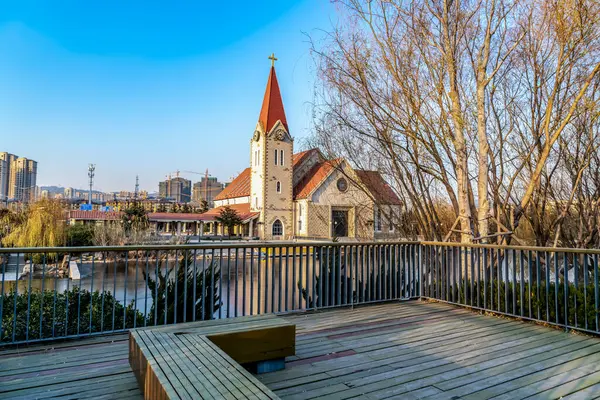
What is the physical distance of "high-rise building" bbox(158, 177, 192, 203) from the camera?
106950mm

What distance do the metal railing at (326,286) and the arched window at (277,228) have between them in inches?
1120

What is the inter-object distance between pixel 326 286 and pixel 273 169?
1145 inches

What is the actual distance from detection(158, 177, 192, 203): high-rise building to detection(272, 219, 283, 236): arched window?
75.8 metres

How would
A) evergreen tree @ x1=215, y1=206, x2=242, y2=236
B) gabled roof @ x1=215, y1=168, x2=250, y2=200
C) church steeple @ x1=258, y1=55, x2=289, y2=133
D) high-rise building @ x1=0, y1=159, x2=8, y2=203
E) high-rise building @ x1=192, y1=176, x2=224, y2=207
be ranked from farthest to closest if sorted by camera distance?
high-rise building @ x1=192, y1=176, x2=224, y2=207 < high-rise building @ x1=0, y1=159, x2=8, y2=203 < gabled roof @ x1=215, y1=168, x2=250, y2=200 < church steeple @ x1=258, y1=55, x2=289, y2=133 < evergreen tree @ x1=215, y1=206, x2=242, y2=236

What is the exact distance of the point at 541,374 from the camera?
2727mm

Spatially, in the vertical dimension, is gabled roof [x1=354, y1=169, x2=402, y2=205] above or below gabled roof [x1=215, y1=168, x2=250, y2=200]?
below

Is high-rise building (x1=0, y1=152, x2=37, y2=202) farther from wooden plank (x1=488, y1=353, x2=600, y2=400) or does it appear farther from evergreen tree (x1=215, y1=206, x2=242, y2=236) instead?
wooden plank (x1=488, y1=353, x2=600, y2=400)

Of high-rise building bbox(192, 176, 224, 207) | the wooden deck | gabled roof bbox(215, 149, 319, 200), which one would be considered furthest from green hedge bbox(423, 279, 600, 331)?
high-rise building bbox(192, 176, 224, 207)

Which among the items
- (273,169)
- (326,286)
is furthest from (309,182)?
(326,286)

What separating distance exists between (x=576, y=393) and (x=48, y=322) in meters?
5.20

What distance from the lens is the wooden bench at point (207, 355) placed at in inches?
63.4

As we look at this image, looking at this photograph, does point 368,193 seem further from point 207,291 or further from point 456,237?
point 207,291

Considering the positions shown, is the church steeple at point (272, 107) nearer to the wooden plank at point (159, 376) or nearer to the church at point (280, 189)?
the church at point (280, 189)

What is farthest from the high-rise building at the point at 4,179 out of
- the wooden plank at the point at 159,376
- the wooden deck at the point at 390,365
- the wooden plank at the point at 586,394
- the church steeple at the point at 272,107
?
the wooden plank at the point at 586,394
